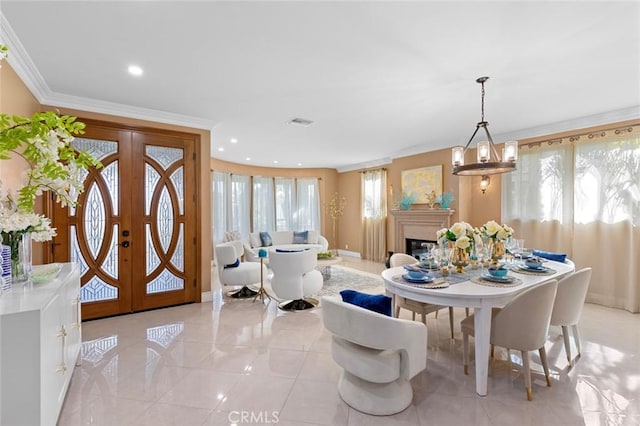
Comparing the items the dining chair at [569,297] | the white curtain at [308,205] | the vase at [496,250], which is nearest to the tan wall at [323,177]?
the white curtain at [308,205]

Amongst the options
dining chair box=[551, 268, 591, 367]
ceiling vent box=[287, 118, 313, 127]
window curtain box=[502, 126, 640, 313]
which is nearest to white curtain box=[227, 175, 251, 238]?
ceiling vent box=[287, 118, 313, 127]

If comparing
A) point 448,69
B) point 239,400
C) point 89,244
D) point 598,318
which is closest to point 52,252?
point 89,244

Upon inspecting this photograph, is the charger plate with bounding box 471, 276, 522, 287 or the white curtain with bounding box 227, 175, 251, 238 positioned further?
the white curtain with bounding box 227, 175, 251, 238

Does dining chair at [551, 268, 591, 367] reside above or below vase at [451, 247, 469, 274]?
below

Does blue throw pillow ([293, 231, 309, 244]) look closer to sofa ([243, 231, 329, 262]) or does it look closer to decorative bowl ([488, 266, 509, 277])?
sofa ([243, 231, 329, 262])

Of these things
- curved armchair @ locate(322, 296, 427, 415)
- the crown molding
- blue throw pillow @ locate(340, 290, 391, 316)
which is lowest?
curved armchair @ locate(322, 296, 427, 415)

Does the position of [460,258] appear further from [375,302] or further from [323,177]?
[323,177]

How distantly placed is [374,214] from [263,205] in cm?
320

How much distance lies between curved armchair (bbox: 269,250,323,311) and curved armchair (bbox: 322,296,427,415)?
1.88m

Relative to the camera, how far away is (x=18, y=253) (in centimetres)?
189

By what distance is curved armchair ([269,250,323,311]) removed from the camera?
13.0 feet

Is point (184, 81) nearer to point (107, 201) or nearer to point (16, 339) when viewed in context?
point (107, 201)

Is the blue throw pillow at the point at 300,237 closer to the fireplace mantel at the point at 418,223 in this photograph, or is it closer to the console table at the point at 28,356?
the fireplace mantel at the point at 418,223

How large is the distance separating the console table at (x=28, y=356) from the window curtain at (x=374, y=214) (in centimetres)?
674
